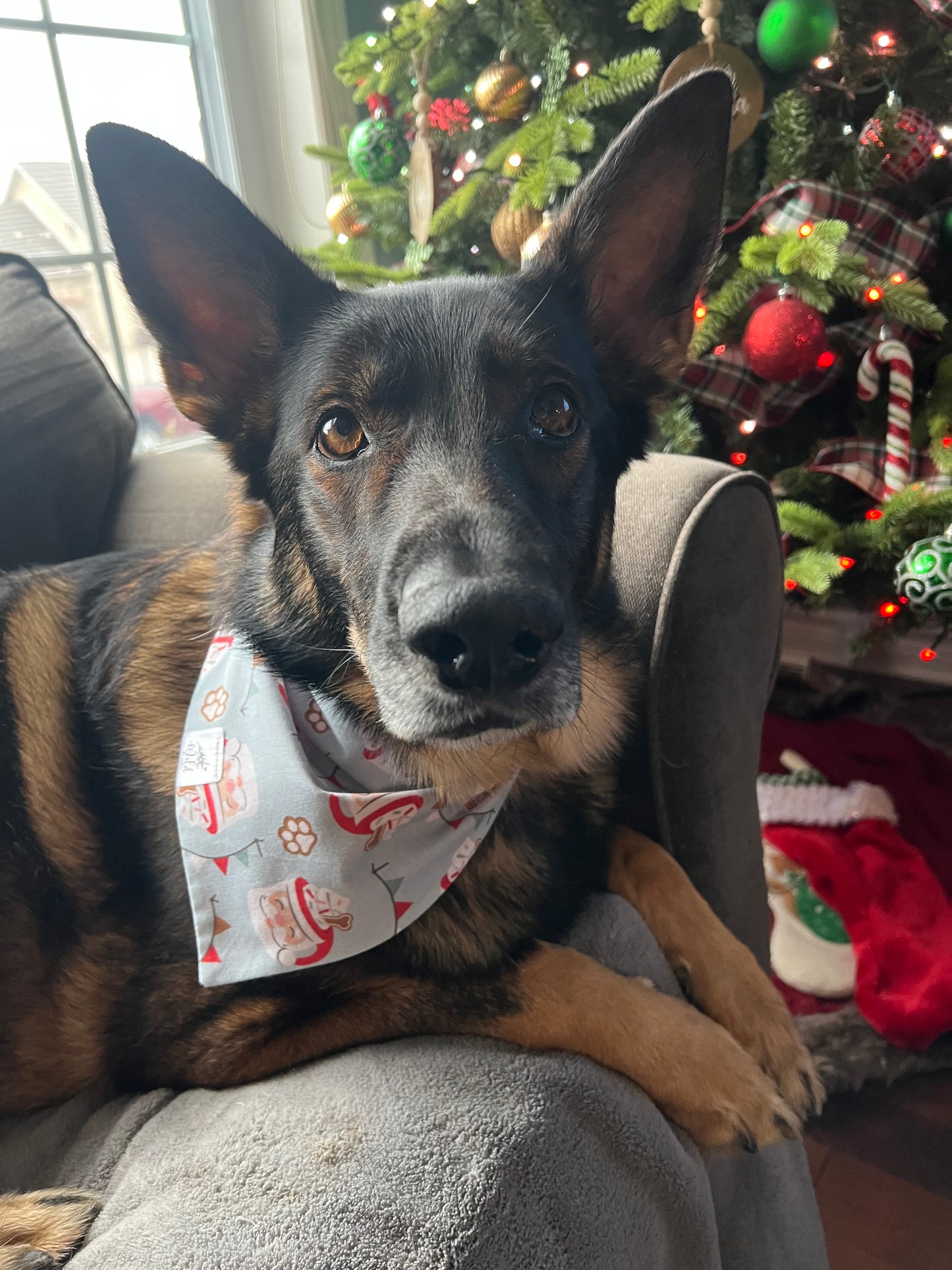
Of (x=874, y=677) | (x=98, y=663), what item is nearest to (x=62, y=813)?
(x=98, y=663)

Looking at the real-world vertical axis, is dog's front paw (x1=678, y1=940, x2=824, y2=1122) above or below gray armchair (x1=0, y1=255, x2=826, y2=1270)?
below

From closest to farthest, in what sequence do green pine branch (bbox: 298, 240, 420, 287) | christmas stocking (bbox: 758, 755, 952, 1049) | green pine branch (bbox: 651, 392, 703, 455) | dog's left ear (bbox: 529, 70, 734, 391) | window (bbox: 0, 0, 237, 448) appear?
dog's left ear (bbox: 529, 70, 734, 391) < christmas stocking (bbox: 758, 755, 952, 1049) < green pine branch (bbox: 651, 392, 703, 455) < green pine branch (bbox: 298, 240, 420, 287) < window (bbox: 0, 0, 237, 448)

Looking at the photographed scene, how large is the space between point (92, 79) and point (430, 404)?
303 cm

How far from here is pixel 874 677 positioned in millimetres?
2961

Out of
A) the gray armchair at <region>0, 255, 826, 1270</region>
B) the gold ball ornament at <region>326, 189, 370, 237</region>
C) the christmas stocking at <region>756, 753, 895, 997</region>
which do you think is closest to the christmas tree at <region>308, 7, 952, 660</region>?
the gold ball ornament at <region>326, 189, 370, 237</region>

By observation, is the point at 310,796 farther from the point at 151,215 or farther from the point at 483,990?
the point at 151,215

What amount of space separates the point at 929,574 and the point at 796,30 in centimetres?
127

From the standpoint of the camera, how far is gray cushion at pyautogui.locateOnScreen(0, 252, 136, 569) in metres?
1.75

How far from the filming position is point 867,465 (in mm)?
2191

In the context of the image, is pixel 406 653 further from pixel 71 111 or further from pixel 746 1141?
pixel 71 111

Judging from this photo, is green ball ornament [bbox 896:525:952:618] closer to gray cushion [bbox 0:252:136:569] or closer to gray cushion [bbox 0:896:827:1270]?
gray cushion [bbox 0:896:827:1270]

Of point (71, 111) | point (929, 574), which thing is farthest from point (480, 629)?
point (71, 111)

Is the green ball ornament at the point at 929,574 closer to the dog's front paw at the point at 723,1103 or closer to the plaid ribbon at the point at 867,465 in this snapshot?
the plaid ribbon at the point at 867,465

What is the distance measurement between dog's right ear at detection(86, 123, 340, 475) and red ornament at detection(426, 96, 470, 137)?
1.60 meters
